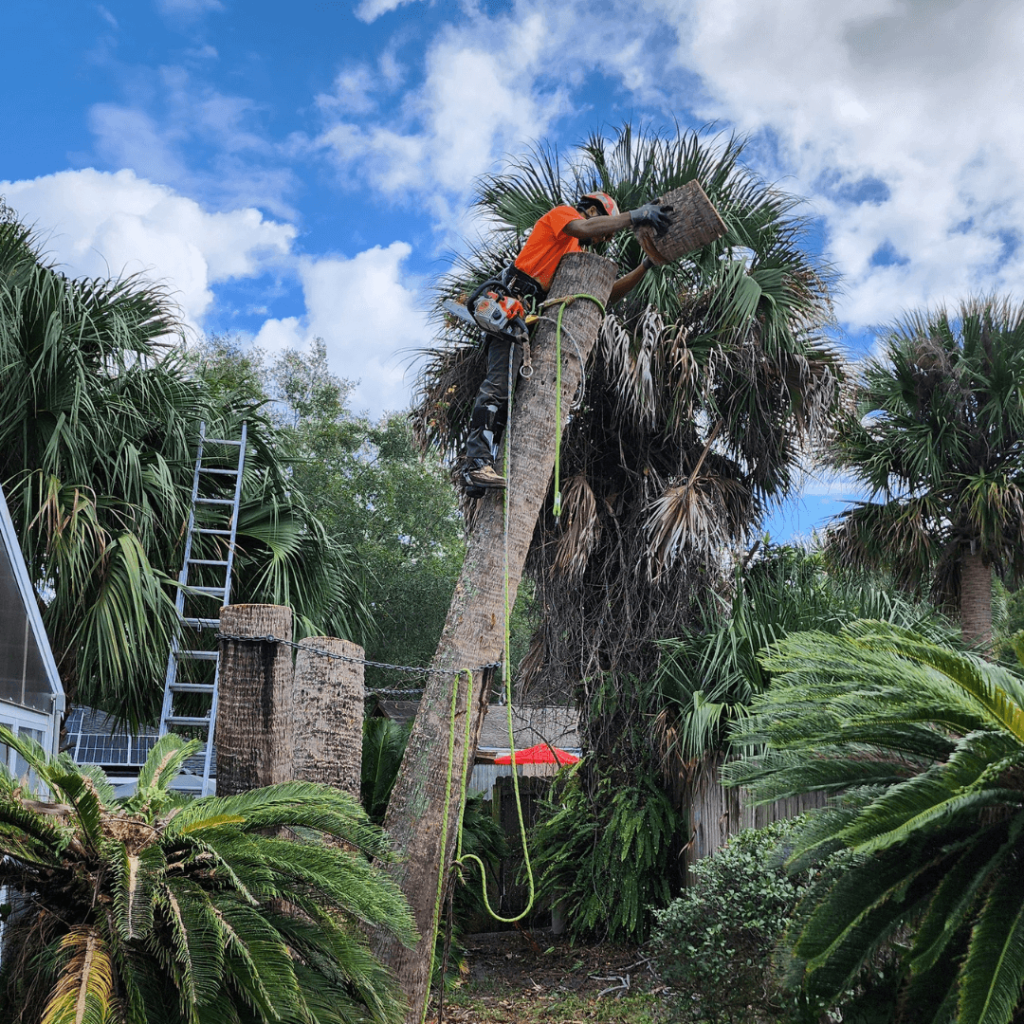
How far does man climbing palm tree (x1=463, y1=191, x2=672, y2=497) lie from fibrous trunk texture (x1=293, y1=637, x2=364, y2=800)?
1.30 m

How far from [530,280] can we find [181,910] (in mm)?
4042

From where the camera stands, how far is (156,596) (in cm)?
854

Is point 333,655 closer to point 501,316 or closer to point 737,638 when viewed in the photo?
point 501,316

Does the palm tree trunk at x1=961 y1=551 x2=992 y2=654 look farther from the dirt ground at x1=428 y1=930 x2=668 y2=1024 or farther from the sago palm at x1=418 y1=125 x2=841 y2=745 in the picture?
the dirt ground at x1=428 y1=930 x2=668 y2=1024


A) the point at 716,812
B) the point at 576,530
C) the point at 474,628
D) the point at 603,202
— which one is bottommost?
the point at 716,812

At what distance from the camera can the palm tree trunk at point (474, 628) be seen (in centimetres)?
447

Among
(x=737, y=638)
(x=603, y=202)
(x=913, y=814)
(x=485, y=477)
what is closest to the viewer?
(x=913, y=814)

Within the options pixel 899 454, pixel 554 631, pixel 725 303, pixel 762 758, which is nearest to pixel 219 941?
pixel 762 758

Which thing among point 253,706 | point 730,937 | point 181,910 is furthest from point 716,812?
point 181,910

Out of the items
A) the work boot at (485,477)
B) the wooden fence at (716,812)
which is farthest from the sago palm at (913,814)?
the wooden fence at (716,812)

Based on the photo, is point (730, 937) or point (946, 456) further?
point (946, 456)

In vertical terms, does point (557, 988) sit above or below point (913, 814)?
below

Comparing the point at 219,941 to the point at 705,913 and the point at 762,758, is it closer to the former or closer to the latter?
the point at 762,758

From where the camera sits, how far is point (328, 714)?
455 centimetres
